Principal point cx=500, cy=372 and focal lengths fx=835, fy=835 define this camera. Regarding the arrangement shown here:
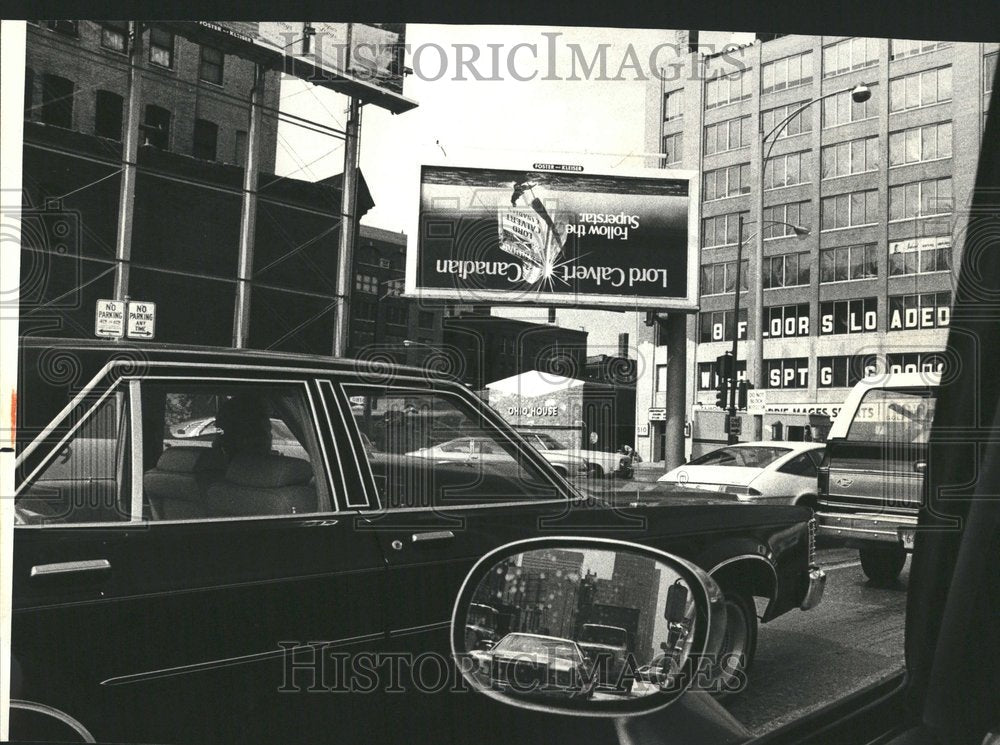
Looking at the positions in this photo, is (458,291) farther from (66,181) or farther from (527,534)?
(66,181)

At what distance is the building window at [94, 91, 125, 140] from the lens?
216cm

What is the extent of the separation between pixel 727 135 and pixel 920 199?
51 centimetres

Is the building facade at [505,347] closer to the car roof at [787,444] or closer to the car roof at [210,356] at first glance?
the car roof at [210,356]

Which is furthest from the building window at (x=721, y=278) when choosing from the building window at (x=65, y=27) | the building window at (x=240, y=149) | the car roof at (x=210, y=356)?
the building window at (x=65, y=27)

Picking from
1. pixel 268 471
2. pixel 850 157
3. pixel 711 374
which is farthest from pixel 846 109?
pixel 268 471

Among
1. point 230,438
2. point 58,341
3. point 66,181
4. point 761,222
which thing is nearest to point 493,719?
point 230,438

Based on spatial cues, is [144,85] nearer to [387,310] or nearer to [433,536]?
[387,310]

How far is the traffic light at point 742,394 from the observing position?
218 cm

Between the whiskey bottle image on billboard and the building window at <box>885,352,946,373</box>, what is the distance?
87 cm

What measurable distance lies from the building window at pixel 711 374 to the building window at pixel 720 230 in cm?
35

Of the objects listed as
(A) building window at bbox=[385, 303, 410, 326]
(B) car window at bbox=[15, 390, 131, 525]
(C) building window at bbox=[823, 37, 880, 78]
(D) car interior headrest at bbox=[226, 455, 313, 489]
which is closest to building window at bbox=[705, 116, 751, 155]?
(C) building window at bbox=[823, 37, 880, 78]

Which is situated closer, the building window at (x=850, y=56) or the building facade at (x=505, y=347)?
the building facade at (x=505, y=347)

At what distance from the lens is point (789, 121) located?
7.45 feet

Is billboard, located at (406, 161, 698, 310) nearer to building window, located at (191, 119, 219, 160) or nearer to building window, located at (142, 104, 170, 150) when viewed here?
building window, located at (191, 119, 219, 160)
